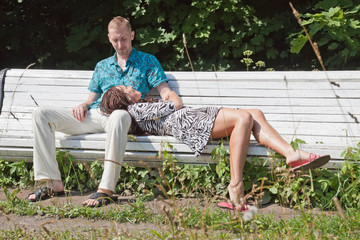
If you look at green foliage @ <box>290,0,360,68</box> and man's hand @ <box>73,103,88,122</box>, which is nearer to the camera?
man's hand @ <box>73,103,88,122</box>

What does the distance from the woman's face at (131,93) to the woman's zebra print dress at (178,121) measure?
0.13 metres

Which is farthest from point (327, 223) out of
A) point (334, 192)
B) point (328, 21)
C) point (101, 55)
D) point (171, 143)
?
point (101, 55)

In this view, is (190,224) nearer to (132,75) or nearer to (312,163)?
(312,163)

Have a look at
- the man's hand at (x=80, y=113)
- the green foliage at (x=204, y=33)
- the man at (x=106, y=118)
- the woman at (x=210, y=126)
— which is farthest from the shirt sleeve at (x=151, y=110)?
the green foliage at (x=204, y=33)

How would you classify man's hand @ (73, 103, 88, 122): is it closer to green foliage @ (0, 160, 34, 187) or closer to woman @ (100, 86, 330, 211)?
woman @ (100, 86, 330, 211)

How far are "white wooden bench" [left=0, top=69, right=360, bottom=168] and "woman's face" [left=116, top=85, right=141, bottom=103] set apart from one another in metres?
0.40

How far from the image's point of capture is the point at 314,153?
3.59 meters

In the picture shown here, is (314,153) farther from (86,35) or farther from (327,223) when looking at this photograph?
(86,35)

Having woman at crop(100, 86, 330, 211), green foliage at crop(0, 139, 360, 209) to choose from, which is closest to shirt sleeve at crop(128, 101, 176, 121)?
woman at crop(100, 86, 330, 211)

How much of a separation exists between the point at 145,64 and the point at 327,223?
2.14 m

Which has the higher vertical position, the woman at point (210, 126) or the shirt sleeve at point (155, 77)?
the shirt sleeve at point (155, 77)

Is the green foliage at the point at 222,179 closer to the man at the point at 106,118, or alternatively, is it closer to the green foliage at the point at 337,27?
the man at the point at 106,118

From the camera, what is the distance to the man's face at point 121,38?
4.20 m

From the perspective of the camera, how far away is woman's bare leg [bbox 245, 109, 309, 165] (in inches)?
135
